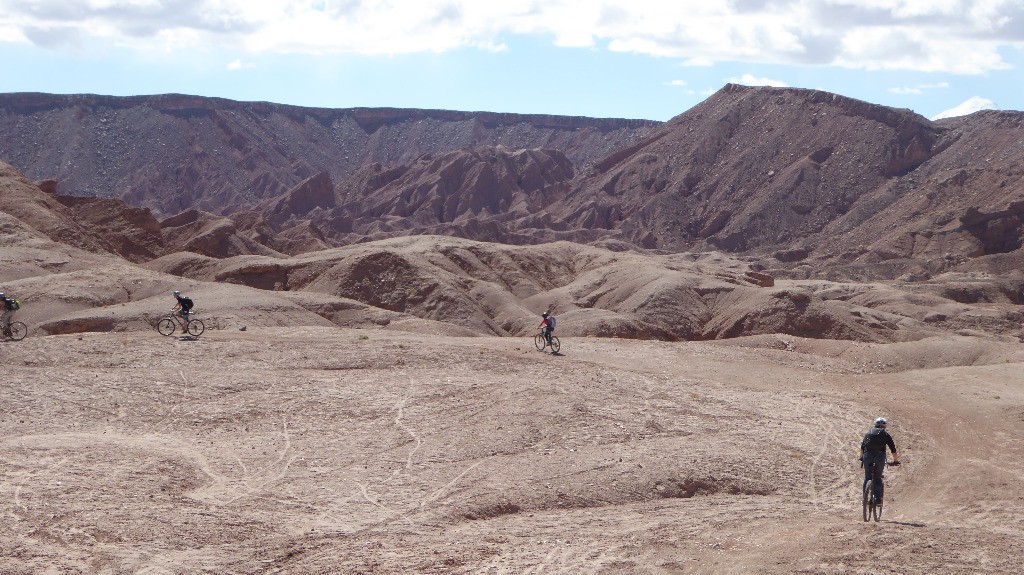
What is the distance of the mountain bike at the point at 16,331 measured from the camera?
78.7 feet

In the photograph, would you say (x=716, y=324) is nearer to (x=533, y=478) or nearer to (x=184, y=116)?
(x=533, y=478)

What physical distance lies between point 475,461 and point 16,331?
567 inches

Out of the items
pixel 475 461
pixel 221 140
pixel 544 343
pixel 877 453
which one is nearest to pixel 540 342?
pixel 544 343

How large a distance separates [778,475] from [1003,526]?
361 cm

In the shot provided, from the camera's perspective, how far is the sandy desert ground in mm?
11445

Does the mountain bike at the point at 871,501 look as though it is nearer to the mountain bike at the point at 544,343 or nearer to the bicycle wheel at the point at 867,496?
the bicycle wheel at the point at 867,496

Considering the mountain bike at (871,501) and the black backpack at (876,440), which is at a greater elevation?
the black backpack at (876,440)

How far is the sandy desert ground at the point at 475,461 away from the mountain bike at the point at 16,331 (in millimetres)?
1506

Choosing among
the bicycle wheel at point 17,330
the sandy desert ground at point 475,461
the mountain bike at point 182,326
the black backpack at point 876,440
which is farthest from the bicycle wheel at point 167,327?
the black backpack at point 876,440

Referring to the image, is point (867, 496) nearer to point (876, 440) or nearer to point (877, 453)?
point (877, 453)

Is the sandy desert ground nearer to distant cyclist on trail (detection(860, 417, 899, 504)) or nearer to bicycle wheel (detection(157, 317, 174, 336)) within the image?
distant cyclist on trail (detection(860, 417, 899, 504))

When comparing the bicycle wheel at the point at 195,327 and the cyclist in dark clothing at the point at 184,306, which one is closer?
the cyclist in dark clothing at the point at 184,306

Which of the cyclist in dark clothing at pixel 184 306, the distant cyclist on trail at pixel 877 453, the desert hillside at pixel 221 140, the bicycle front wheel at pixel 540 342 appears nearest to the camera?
the distant cyclist on trail at pixel 877 453

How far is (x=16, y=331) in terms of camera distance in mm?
24422
